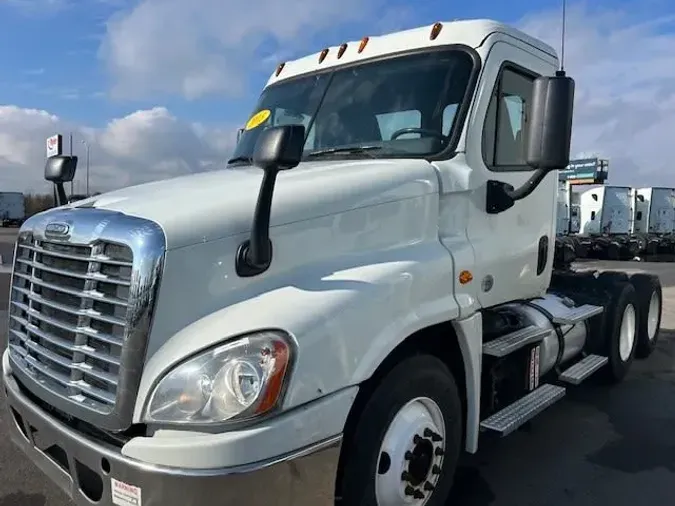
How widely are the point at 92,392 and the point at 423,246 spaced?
1.77 metres

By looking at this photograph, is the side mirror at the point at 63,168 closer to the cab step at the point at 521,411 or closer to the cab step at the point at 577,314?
the cab step at the point at 521,411

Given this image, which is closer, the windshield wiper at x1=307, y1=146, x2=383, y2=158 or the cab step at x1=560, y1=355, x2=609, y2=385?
the windshield wiper at x1=307, y1=146, x2=383, y2=158

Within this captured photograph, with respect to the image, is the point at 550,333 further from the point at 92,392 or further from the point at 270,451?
the point at 92,392

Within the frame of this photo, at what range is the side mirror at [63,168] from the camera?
400 centimetres

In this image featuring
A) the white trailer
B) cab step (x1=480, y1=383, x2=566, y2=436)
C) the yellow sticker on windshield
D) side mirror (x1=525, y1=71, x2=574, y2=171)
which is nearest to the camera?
side mirror (x1=525, y1=71, x2=574, y2=171)

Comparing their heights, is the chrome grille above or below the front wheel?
above

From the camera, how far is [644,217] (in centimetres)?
2784

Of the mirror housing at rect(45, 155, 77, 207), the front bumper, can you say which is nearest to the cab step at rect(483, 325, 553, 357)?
the front bumper

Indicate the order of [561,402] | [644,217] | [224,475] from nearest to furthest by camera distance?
[224,475], [561,402], [644,217]

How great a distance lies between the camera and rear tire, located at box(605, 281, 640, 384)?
5953 millimetres

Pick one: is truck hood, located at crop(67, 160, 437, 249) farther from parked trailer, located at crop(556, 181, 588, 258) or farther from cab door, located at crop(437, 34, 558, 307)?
parked trailer, located at crop(556, 181, 588, 258)

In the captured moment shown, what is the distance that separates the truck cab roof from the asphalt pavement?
2.76 meters

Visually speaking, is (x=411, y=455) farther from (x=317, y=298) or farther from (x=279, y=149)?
(x=279, y=149)

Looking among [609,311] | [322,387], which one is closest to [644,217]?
[609,311]
